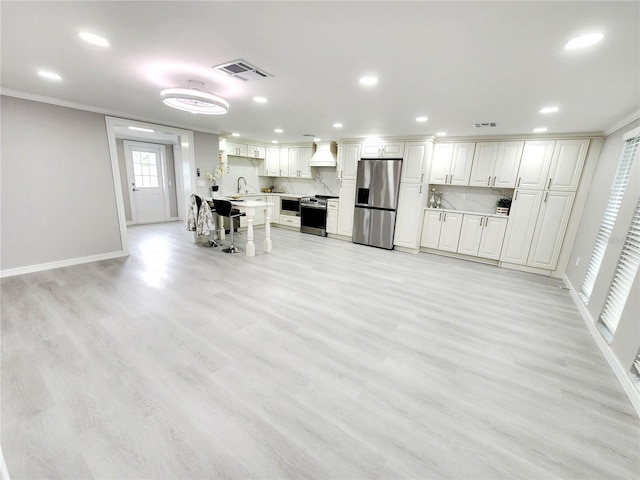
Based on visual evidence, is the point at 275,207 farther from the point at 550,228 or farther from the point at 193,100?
the point at 550,228

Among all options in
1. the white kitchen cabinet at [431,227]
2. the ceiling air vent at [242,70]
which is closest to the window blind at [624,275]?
the white kitchen cabinet at [431,227]

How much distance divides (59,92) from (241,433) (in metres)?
4.30

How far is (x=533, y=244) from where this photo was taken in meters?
4.41

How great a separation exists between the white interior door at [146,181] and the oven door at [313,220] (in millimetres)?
4125

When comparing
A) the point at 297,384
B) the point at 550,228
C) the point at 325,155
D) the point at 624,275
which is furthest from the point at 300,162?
→ the point at 624,275

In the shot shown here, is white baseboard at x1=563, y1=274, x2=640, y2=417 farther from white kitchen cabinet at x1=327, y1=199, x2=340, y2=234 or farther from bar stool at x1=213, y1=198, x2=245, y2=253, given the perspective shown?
bar stool at x1=213, y1=198, x2=245, y2=253

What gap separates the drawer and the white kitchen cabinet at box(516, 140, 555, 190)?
490 cm

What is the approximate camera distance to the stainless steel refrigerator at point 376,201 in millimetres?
5273

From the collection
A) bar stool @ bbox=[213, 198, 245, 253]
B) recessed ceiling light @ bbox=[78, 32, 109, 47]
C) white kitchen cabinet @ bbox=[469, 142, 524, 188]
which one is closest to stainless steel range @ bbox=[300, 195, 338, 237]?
bar stool @ bbox=[213, 198, 245, 253]

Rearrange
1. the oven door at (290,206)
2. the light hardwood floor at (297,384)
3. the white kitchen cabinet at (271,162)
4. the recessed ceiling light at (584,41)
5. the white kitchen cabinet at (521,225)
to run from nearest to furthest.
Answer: the light hardwood floor at (297,384)
the recessed ceiling light at (584,41)
the white kitchen cabinet at (521,225)
the oven door at (290,206)
the white kitchen cabinet at (271,162)

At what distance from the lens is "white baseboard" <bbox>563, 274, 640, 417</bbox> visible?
1.80m

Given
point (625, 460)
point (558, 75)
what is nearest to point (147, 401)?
point (625, 460)

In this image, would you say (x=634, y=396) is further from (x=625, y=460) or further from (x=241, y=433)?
(x=241, y=433)

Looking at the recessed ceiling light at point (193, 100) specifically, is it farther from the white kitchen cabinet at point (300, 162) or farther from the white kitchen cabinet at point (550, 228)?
the white kitchen cabinet at point (550, 228)
